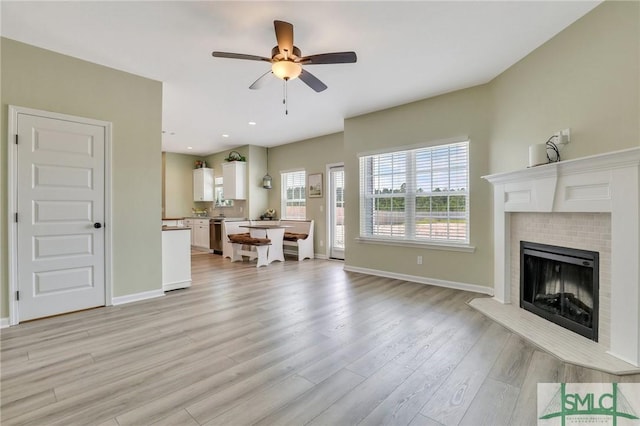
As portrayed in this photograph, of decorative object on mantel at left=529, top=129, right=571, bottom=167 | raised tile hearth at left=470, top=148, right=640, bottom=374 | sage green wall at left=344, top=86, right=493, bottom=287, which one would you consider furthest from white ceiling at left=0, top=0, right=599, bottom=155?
raised tile hearth at left=470, top=148, right=640, bottom=374

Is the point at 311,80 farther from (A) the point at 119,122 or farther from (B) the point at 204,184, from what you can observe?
(B) the point at 204,184

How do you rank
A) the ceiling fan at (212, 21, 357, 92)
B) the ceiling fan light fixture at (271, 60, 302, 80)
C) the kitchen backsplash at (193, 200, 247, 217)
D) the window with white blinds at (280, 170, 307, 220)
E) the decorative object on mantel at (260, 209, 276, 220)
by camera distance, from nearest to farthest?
the ceiling fan at (212, 21, 357, 92)
the ceiling fan light fixture at (271, 60, 302, 80)
the window with white blinds at (280, 170, 307, 220)
the decorative object on mantel at (260, 209, 276, 220)
the kitchen backsplash at (193, 200, 247, 217)

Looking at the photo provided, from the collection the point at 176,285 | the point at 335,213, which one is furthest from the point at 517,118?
the point at 176,285

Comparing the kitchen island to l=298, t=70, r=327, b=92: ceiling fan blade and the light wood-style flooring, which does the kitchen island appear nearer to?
the light wood-style flooring

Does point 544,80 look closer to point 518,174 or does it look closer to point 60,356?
point 518,174

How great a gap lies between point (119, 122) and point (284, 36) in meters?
2.40

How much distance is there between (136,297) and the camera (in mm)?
3684

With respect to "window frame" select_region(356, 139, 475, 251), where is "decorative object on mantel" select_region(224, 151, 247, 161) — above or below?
above

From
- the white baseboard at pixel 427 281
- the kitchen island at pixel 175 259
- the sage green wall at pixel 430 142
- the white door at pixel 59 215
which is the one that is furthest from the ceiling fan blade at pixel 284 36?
the white baseboard at pixel 427 281

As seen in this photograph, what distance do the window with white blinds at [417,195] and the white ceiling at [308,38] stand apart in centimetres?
97

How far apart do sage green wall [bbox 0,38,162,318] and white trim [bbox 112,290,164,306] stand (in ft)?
0.16

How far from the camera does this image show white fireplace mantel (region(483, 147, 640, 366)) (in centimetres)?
211

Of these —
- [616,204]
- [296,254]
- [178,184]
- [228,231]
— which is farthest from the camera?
[178,184]

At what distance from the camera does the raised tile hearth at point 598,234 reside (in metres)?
2.12
